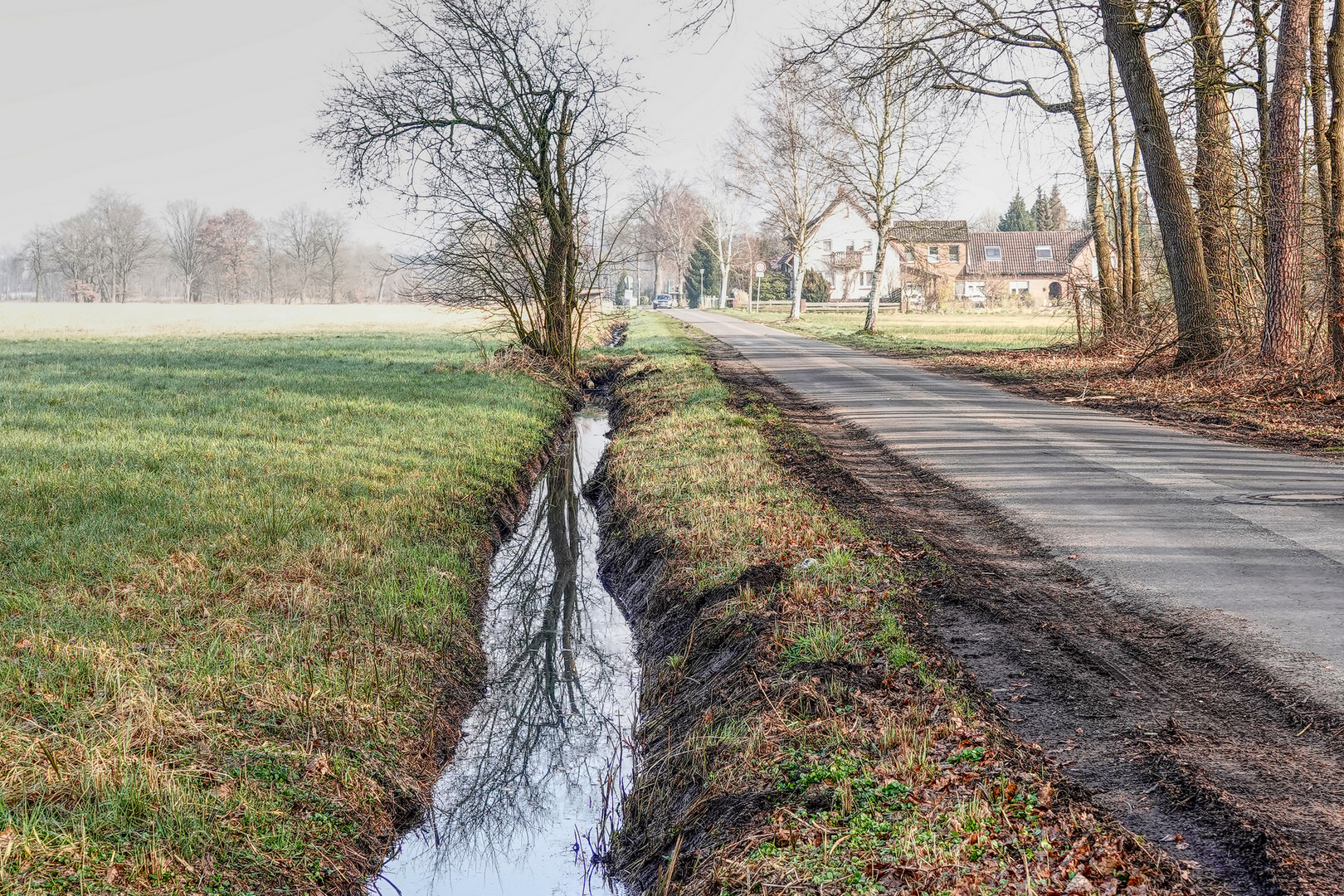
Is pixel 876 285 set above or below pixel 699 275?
below

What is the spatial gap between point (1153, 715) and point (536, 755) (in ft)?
10.5

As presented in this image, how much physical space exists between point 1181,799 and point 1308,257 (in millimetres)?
13492

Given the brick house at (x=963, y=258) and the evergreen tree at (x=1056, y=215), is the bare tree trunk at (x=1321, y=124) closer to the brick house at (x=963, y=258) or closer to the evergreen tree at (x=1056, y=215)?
the brick house at (x=963, y=258)

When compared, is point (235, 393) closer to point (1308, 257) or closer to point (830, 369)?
point (830, 369)

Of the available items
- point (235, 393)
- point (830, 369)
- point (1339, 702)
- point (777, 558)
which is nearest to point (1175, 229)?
point (830, 369)

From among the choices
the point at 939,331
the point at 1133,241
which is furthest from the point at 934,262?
the point at 1133,241

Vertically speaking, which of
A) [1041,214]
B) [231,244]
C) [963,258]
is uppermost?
[1041,214]

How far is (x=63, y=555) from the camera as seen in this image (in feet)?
20.2

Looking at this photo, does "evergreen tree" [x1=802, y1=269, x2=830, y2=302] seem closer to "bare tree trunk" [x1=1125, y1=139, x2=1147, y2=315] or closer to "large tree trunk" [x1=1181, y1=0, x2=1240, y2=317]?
"bare tree trunk" [x1=1125, y1=139, x2=1147, y2=315]

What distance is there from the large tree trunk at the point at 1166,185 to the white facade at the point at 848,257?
2102 inches

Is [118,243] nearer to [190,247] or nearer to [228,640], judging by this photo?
[190,247]

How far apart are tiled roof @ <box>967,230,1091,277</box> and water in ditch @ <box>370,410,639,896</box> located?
241ft

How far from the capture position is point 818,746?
12.7ft

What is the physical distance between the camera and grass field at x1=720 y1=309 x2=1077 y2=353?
25614mm
